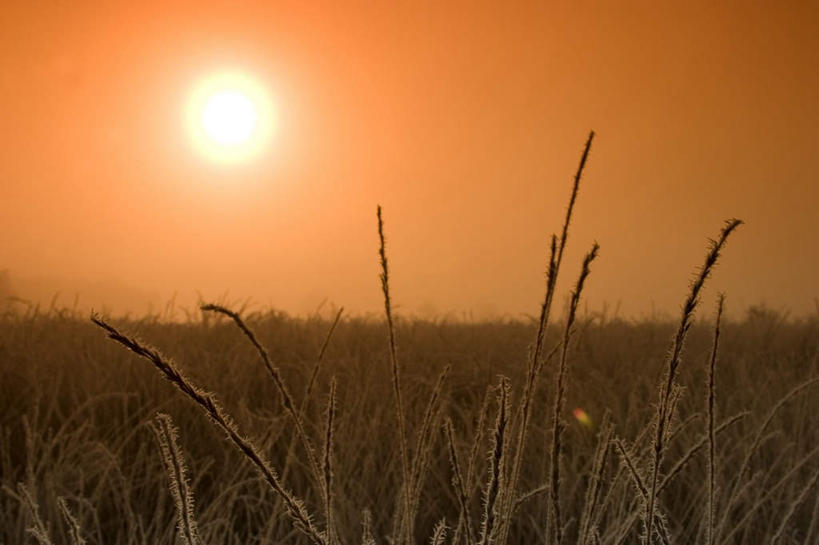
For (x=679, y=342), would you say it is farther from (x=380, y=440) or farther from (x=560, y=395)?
(x=380, y=440)

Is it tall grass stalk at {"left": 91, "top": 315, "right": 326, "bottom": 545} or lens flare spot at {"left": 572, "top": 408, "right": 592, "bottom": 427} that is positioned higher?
tall grass stalk at {"left": 91, "top": 315, "right": 326, "bottom": 545}

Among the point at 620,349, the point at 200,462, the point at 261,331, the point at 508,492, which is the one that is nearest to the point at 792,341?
the point at 620,349

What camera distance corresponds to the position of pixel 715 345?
0.68m

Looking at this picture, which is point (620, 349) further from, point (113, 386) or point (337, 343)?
point (113, 386)

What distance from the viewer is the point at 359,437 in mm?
2291

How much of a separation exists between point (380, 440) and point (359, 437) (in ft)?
0.24

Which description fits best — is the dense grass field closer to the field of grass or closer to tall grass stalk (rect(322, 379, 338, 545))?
the field of grass

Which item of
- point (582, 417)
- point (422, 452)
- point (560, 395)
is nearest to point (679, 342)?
point (560, 395)

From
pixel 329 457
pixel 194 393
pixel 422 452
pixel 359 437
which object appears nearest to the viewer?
pixel 194 393

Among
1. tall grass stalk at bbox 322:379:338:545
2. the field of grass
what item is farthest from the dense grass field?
tall grass stalk at bbox 322:379:338:545

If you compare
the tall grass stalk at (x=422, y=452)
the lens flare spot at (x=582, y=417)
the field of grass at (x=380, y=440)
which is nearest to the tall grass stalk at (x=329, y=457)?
the field of grass at (x=380, y=440)

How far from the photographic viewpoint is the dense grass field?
6.03 ft

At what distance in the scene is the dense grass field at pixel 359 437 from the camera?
1839 mm

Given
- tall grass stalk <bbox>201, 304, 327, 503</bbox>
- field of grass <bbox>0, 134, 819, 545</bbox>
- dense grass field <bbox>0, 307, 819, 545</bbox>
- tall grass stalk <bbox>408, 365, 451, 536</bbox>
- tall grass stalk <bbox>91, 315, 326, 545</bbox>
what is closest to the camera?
tall grass stalk <bbox>91, 315, 326, 545</bbox>
